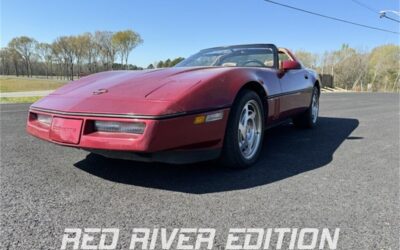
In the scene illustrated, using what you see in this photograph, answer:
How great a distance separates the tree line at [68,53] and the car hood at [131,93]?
50.6 metres

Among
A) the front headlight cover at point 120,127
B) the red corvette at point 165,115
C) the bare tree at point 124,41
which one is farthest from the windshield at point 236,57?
the bare tree at point 124,41

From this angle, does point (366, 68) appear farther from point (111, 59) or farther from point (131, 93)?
point (131, 93)

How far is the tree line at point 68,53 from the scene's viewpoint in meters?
64.9

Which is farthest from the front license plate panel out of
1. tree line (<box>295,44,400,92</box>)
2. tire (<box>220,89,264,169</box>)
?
tree line (<box>295,44,400,92</box>)

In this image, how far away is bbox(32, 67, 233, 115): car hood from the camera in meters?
2.40

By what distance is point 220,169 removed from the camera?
299cm

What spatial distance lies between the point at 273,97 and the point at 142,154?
5.58ft

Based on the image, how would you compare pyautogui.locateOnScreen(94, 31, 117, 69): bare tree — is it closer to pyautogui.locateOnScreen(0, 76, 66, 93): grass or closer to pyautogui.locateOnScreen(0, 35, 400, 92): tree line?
pyautogui.locateOnScreen(0, 35, 400, 92): tree line

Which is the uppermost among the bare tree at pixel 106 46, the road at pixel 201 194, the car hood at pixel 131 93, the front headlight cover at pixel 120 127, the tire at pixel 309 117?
the bare tree at pixel 106 46

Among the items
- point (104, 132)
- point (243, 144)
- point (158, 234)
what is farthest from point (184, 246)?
point (243, 144)

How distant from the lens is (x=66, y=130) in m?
2.54

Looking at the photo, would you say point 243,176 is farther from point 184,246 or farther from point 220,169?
point 184,246

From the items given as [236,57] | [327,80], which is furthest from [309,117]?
[327,80]

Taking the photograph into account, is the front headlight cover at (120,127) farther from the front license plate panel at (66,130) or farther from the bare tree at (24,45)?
the bare tree at (24,45)
